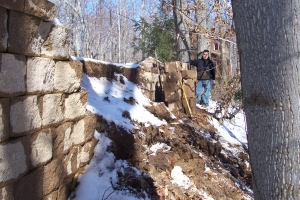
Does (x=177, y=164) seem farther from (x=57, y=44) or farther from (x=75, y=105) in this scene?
(x=57, y=44)

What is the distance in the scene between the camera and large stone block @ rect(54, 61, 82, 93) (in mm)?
2925

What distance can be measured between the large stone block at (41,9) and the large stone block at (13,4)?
0.05 meters

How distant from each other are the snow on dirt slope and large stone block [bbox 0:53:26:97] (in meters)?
1.35

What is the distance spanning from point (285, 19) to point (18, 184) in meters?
2.23

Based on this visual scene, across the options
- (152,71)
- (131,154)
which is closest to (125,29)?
(152,71)

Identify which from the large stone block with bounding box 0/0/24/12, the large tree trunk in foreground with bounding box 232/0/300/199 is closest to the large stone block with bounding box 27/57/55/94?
the large stone block with bounding box 0/0/24/12

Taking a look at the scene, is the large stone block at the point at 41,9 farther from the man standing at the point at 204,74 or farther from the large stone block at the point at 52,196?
the man standing at the point at 204,74

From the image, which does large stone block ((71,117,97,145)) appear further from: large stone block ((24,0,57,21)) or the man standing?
the man standing

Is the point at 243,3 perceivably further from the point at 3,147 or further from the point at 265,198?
the point at 3,147

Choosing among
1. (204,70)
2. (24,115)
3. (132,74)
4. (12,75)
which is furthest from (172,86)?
(12,75)

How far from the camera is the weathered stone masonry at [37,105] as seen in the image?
7.39ft

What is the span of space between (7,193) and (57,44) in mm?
1431

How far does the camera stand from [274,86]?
1.58m

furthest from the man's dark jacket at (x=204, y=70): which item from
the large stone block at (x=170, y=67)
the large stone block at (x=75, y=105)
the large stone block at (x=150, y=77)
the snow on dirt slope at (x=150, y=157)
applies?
the large stone block at (x=75, y=105)
